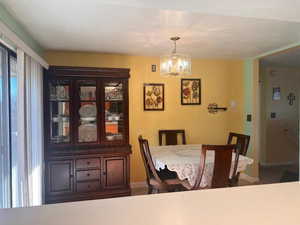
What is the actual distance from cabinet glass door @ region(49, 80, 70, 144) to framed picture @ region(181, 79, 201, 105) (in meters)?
1.92

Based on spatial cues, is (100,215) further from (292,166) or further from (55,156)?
(292,166)

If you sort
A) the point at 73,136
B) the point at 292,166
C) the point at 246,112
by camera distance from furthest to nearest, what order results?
the point at 292,166 < the point at 246,112 < the point at 73,136

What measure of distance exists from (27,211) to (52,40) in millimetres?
2491

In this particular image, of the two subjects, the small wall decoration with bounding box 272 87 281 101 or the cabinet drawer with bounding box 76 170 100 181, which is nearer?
the cabinet drawer with bounding box 76 170 100 181

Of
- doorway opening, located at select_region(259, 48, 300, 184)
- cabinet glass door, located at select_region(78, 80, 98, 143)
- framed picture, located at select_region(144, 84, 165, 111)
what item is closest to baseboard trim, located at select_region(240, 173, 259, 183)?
doorway opening, located at select_region(259, 48, 300, 184)

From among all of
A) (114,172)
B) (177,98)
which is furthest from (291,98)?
(114,172)

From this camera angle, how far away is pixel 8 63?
2.06 metres

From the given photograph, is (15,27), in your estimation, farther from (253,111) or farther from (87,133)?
(253,111)

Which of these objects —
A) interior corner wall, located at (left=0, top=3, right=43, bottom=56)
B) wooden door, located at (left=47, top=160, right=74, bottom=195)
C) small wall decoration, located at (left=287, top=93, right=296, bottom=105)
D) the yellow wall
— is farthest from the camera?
small wall decoration, located at (left=287, top=93, right=296, bottom=105)

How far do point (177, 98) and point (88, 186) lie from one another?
6.65 ft

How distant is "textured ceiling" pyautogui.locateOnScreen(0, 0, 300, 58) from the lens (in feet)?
4.67

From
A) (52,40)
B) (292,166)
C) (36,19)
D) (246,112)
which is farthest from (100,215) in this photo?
(292,166)

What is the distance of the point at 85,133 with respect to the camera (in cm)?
315

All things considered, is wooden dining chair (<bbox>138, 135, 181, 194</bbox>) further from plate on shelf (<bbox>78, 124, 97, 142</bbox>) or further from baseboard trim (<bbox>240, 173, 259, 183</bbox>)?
baseboard trim (<bbox>240, 173, 259, 183</bbox>)
